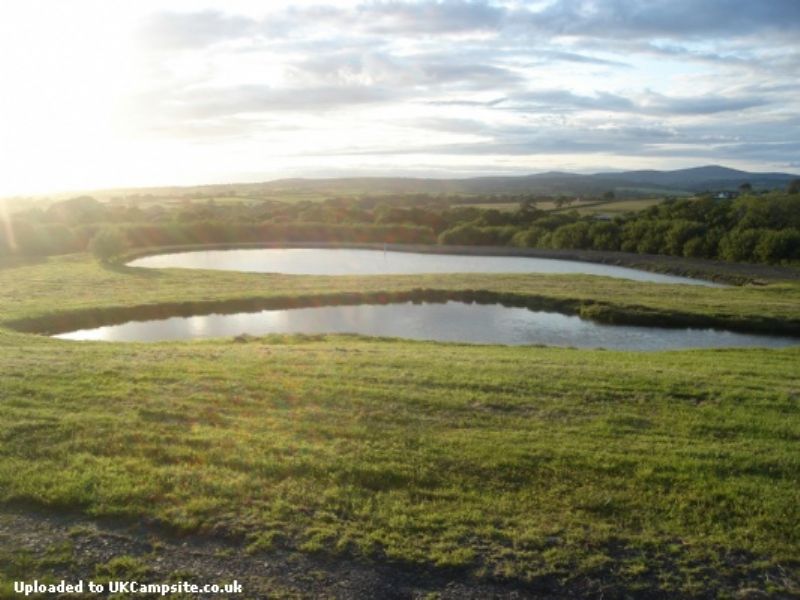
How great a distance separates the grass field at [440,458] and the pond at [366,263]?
138ft

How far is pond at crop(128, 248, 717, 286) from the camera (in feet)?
197

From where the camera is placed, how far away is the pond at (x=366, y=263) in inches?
2368

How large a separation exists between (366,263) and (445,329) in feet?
112

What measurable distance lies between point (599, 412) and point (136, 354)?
12884mm

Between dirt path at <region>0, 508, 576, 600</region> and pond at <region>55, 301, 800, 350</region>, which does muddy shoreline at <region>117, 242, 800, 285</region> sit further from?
dirt path at <region>0, 508, 576, 600</region>

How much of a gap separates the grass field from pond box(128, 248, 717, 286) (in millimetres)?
41956

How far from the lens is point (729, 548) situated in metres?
8.04

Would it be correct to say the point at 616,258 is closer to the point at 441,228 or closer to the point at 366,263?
Answer: the point at 366,263

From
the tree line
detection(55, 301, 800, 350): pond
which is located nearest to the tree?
the tree line

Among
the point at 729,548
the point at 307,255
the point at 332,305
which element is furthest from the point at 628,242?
the point at 729,548

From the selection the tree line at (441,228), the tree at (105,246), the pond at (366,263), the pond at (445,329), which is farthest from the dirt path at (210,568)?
the tree line at (441,228)

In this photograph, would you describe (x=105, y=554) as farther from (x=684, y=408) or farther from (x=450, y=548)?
(x=684, y=408)

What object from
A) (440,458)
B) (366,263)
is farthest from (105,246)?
(440,458)

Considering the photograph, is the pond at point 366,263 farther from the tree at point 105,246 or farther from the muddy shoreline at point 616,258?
the tree at point 105,246
